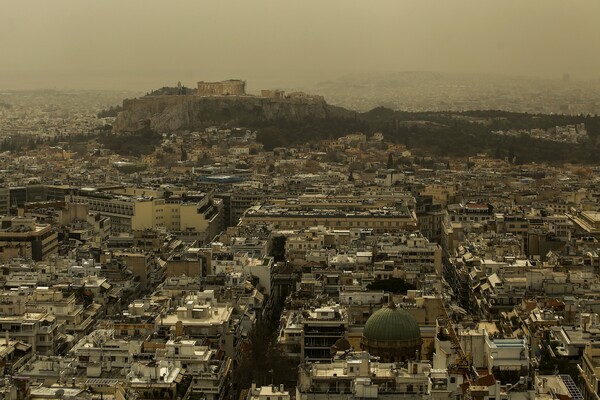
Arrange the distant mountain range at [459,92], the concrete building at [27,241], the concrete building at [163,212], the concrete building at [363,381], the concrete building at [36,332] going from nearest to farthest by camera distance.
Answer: the concrete building at [363,381] < the concrete building at [36,332] < the concrete building at [27,241] < the concrete building at [163,212] < the distant mountain range at [459,92]

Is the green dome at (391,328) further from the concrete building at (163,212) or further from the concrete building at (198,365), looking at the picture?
the concrete building at (163,212)

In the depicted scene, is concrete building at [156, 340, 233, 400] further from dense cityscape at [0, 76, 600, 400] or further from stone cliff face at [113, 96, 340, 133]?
stone cliff face at [113, 96, 340, 133]

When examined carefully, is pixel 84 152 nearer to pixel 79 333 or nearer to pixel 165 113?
pixel 165 113

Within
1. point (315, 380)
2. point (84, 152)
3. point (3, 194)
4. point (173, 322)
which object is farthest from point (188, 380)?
point (84, 152)

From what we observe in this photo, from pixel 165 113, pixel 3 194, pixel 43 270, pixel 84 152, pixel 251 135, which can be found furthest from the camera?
pixel 165 113

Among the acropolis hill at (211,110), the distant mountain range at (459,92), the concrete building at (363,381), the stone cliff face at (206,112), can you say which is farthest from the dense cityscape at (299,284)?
the acropolis hill at (211,110)
